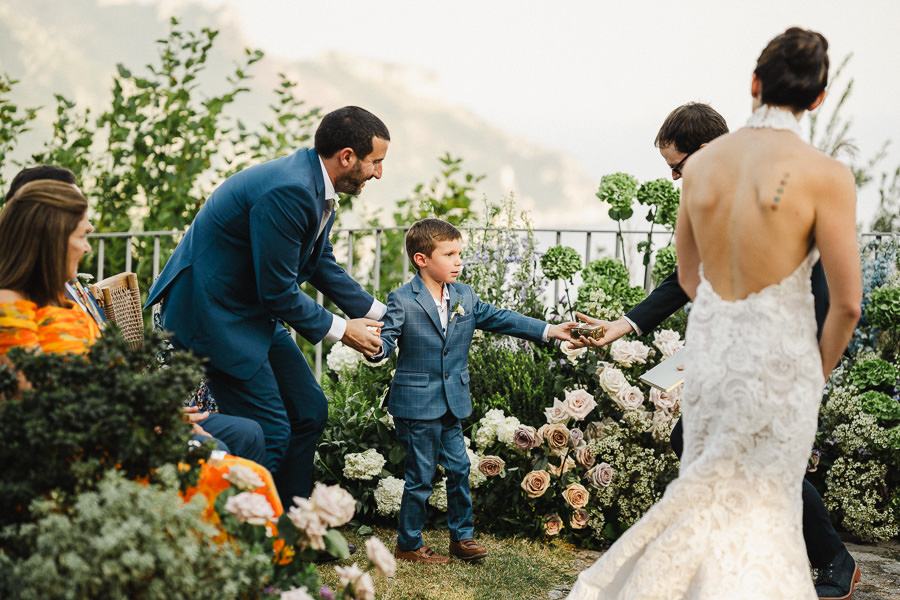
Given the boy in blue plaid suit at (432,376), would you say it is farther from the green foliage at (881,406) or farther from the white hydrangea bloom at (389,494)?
the green foliage at (881,406)

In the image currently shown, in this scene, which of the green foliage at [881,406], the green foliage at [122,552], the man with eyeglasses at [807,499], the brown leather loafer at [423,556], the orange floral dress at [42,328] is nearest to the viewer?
the green foliage at [122,552]

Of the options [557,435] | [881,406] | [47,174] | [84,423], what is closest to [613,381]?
[557,435]

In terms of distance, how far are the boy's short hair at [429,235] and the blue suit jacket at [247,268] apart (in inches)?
22.9

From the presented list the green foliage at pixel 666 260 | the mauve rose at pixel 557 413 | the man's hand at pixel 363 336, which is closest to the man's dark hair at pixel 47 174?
the man's hand at pixel 363 336

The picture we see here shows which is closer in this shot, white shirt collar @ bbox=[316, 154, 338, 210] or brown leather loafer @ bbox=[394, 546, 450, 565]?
white shirt collar @ bbox=[316, 154, 338, 210]

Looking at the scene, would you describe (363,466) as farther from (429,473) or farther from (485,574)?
(485,574)

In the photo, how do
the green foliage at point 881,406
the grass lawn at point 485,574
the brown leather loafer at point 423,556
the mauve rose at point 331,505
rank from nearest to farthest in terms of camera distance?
the mauve rose at point 331,505 < the grass lawn at point 485,574 < the brown leather loafer at point 423,556 < the green foliage at point 881,406

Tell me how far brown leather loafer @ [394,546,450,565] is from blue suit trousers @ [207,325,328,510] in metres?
0.51

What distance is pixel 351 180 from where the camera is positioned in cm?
351

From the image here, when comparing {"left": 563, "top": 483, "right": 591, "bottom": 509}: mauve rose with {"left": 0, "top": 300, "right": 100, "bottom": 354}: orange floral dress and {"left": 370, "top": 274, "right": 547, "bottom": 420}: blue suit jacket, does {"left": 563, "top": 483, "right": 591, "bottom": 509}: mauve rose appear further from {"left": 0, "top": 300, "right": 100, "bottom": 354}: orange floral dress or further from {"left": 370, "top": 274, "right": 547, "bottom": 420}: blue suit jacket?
{"left": 0, "top": 300, "right": 100, "bottom": 354}: orange floral dress

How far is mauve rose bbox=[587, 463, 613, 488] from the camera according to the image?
A: 402cm

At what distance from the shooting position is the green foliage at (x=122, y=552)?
5.74ft

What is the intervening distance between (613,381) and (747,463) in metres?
1.72

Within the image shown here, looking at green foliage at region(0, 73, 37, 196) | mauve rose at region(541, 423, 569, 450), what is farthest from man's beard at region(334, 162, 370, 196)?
green foliage at region(0, 73, 37, 196)
